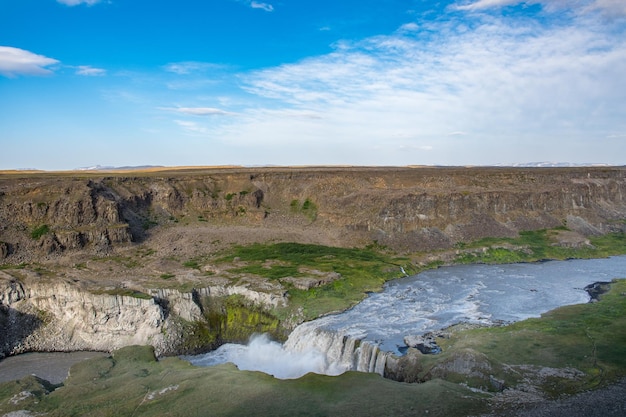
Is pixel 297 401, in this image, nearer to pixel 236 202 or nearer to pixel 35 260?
pixel 35 260

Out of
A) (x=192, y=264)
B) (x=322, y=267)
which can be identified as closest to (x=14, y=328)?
(x=192, y=264)

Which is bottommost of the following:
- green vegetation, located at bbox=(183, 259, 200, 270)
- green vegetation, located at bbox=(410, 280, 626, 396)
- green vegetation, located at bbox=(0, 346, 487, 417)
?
green vegetation, located at bbox=(0, 346, 487, 417)

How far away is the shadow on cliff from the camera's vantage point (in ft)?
161

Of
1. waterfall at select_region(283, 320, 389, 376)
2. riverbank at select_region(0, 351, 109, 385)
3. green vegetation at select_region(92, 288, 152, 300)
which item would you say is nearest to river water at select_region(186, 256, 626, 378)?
waterfall at select_region(283, 320, 389, 376)

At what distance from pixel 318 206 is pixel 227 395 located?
63806 mm

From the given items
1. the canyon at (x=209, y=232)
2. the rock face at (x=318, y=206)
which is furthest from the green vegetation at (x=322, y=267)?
the rock face at (x=318, y=206)

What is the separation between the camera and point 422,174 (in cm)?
10275

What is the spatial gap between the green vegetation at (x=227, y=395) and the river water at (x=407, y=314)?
7.48 m

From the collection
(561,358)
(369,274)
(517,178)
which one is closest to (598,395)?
(561,358)

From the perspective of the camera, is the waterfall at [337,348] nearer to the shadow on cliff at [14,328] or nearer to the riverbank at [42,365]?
the riverbank at [42,365]

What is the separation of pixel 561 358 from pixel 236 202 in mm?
67466

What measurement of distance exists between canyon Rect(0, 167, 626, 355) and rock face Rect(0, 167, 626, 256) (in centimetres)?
27

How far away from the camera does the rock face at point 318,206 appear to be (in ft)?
231

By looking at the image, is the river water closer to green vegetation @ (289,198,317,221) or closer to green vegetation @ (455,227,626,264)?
green vegetation @ (455,227,626,264)
